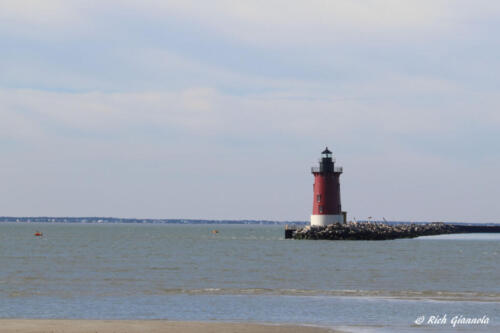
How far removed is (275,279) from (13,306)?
666 inches

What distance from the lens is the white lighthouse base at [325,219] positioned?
3297 inches

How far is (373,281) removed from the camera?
40.1 metres

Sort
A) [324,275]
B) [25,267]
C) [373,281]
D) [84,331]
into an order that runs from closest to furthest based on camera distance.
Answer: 1. [84,331]
2. [373,281]
3. [324,275]
4. [25,267]

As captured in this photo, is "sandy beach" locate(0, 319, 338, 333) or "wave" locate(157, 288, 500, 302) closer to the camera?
"sandy beach" locate(0, 319, 338, 333)

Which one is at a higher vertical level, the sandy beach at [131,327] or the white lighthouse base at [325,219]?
the white lighthouse base at [325,219]

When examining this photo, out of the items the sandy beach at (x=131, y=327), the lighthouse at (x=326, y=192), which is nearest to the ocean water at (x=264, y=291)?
the sandy beach at (x=131, y=327)

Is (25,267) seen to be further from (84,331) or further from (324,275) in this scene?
(84,331)

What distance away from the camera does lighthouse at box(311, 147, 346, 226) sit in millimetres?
80312

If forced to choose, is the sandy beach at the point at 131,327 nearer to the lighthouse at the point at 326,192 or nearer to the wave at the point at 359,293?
the wave at the point at 359,293

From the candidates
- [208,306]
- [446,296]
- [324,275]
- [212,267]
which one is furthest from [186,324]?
[212,267]

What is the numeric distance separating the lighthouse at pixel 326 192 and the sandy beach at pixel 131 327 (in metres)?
57.7

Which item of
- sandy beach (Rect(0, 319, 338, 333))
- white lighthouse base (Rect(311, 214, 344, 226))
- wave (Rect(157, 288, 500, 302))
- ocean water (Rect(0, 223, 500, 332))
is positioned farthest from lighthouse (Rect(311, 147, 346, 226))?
sandy beach (Rect(0, 319, 338, 333))

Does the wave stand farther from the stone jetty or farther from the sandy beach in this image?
the stone jetty

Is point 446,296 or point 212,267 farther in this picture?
point 212,267
